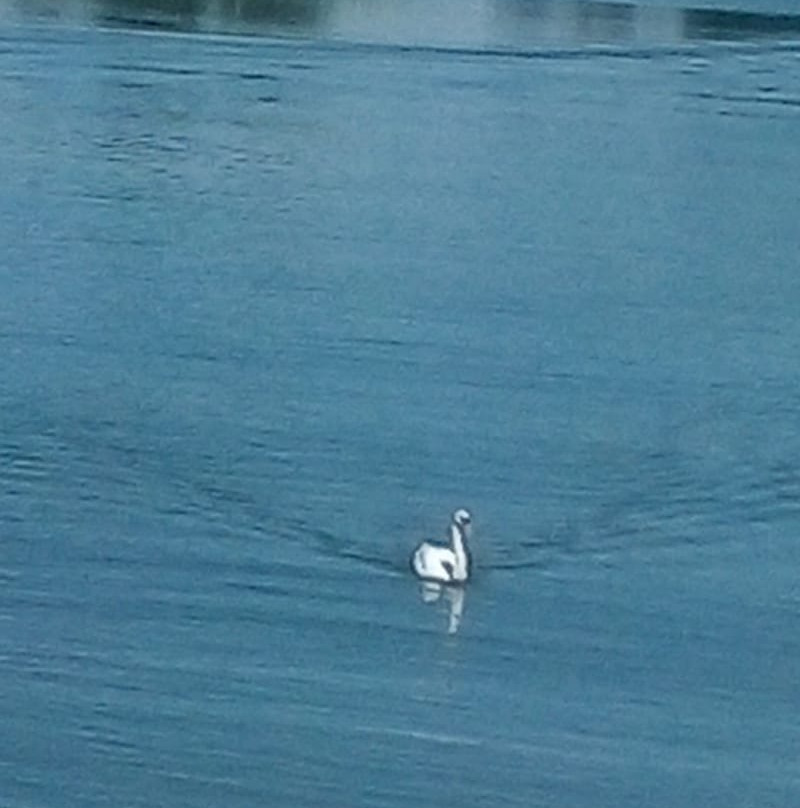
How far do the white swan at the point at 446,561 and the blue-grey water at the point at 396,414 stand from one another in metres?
0.09

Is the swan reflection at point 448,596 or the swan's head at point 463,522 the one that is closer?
the swan reflection at point 448,596

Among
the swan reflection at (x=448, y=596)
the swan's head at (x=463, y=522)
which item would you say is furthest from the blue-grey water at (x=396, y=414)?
the swan's head at (x=463, y=522)

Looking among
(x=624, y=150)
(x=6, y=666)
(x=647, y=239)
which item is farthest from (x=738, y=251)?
(x=6, y=666)

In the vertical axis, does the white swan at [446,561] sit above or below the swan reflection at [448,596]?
above

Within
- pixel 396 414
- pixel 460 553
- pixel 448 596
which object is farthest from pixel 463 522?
pixel 396 414

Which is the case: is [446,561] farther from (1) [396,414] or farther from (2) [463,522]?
(1) [396,414]

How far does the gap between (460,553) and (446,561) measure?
Result: 0.08 meters

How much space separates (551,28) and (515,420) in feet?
25.1

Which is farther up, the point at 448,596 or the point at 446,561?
the point at 446,561

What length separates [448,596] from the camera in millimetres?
12875

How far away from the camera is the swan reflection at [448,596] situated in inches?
504

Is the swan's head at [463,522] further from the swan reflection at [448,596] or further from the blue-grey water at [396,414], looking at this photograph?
the swan reflection at [448,596]

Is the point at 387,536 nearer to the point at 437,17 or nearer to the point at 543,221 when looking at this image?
the point at 543,221

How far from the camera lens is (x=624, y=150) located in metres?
19.1
